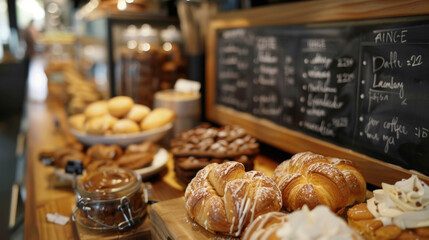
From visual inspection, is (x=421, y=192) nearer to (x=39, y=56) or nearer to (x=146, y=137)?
(x=146, y=137)

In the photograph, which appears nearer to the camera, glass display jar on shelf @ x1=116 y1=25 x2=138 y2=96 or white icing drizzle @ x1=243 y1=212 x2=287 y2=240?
white icing drizzle @ x1=243 y1=212 x2=287 y2=240

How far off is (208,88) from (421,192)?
75.8 inches

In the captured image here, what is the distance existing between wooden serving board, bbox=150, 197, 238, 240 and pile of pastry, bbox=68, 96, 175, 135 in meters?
0.98

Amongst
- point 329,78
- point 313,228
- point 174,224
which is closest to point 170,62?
point 329,78

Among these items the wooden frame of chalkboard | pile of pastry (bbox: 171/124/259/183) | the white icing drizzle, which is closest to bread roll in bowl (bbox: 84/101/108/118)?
pile of pastry (bbox: 171/124/259/183)

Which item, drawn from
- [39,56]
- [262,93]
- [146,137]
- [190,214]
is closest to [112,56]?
[146,137]

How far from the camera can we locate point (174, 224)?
3.98ft

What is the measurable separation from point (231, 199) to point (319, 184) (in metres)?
0.32

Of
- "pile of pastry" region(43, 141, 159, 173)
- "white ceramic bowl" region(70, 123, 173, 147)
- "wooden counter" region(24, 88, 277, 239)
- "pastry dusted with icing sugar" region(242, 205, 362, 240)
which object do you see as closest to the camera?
"pastry dusted with icing sugar" region(242, 205, 362, 240)

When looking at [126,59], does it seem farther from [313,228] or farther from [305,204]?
[313,228]

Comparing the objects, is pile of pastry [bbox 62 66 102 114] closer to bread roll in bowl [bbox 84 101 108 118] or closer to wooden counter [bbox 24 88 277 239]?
wooden counter [bbox 24 88 277 239]

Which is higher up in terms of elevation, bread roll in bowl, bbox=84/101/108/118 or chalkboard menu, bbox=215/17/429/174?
chalkboard menu, bbox=215/17/429/174

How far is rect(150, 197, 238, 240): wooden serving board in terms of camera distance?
3.76 ft

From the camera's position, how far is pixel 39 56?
Answer: 12.6 m
